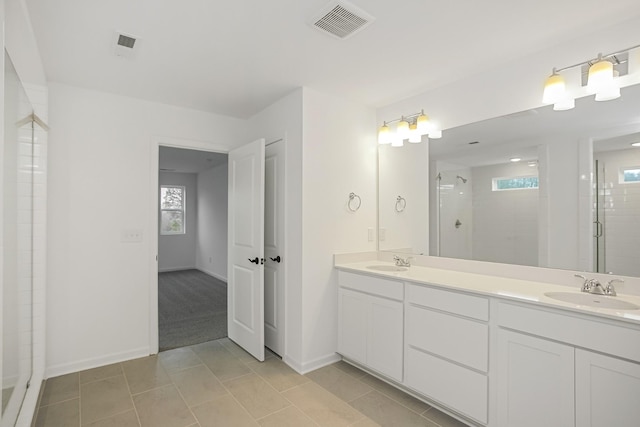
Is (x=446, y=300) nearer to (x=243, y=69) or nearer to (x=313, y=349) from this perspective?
(x=313, y=349)

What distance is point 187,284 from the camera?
20.7 ft

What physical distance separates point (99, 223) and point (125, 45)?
1.56 m

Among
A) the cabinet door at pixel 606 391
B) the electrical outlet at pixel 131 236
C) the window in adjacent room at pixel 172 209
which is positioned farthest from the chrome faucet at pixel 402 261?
the window in adjacent room at pixel 172 209

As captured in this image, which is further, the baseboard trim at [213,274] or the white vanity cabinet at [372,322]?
the baseboard trim at [213,274]

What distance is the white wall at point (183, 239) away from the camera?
7723mm

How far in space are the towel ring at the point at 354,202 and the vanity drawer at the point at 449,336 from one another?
1.11m

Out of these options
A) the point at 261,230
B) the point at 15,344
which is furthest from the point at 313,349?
the point at 15,344

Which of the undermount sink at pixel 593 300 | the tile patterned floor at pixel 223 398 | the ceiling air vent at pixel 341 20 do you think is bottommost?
the tile patterned floor at pixel 223 398

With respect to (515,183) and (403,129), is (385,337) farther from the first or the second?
(403,129)

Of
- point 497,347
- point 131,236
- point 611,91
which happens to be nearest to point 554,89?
point 611,91

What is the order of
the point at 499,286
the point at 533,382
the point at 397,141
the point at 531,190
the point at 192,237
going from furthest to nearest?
the point at 192,237 < the point at 397,141 < the point at 531,190 < the point at 499,286 < the point at 533,382

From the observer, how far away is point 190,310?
4.60 m

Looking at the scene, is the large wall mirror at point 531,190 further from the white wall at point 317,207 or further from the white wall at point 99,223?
the white wall at point 99,223

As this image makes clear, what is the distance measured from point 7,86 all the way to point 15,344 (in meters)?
1.40
